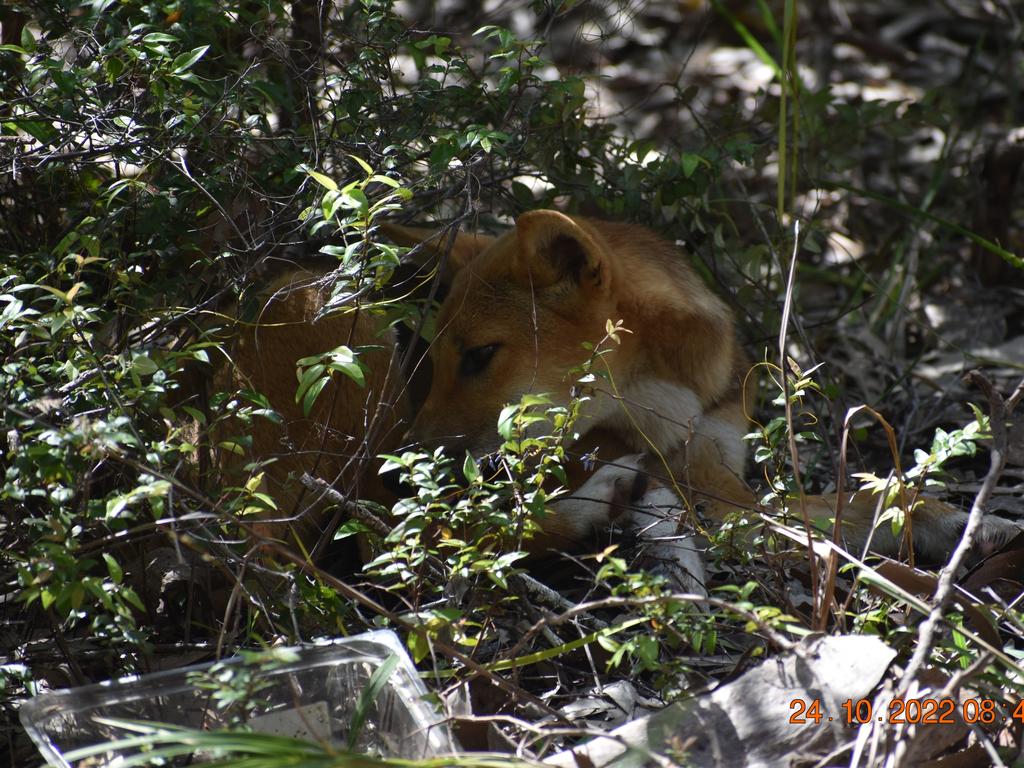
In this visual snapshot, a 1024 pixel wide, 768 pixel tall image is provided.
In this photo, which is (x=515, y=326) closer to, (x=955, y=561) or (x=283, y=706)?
(x=283, y=706)

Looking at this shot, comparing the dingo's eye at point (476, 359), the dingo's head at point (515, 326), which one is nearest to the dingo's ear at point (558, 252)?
the dingo's head at point (515, 326)

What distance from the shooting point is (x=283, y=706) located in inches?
105

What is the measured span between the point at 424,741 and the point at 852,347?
4.02m

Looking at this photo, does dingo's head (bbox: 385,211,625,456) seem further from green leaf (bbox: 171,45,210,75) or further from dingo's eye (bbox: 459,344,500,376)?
green leaf (bbox: 171,45,210,75)

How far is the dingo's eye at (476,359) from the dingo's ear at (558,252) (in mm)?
328

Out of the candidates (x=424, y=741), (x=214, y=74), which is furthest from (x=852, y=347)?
(x=424, y=741)

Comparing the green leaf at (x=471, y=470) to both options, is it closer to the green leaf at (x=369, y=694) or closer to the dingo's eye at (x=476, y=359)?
the green leaf at (x=369, y=694)

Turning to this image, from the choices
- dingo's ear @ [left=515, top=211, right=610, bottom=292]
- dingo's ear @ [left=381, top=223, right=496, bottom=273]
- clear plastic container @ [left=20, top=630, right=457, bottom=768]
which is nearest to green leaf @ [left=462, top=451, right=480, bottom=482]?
clear plastic container @ [left=20, top=630, right=457, bottom=768]

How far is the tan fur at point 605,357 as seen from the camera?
4.06m

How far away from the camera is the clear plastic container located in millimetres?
2424
